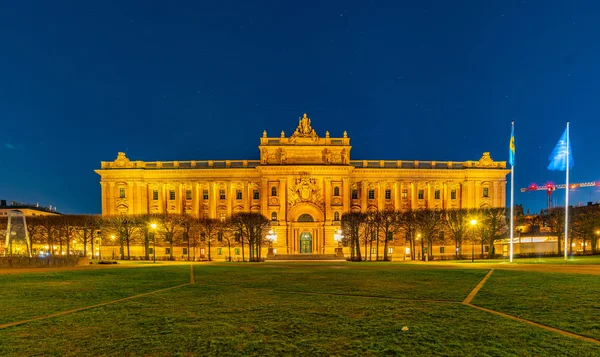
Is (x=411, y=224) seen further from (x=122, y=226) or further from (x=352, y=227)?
(x=122, y=226)

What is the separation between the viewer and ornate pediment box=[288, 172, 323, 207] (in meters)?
73.4

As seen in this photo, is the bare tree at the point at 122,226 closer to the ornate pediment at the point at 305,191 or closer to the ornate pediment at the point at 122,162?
the ornate pediment at the point at 122,162

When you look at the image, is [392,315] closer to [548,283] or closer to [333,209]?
[548,283]

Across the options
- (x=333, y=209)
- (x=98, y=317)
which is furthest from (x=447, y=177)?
(x=98, y=317)

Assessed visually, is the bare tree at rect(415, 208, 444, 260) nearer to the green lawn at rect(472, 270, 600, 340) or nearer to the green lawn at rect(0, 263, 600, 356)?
the green lawn at rect(472, 270, 600, 340)

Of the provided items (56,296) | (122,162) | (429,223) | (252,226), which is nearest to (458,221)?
(429,223)

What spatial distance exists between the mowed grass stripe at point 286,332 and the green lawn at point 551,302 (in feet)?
3.38

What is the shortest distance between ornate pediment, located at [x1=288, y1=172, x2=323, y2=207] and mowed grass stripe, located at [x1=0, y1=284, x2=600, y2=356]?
60.6 meters

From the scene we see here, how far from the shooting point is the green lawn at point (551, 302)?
9.67 metres

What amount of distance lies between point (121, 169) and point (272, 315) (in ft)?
252

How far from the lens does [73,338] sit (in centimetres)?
862

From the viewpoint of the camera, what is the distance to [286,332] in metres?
9.04

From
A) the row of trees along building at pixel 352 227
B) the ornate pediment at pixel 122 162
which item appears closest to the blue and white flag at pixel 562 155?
the row of trees along building at pixel 352 227

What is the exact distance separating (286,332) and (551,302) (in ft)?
30.3
